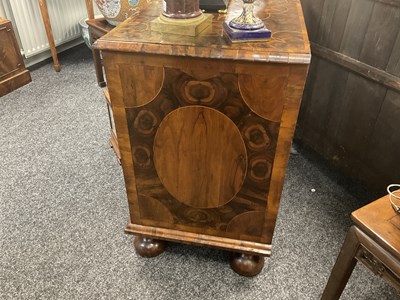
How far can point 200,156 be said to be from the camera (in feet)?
3.19

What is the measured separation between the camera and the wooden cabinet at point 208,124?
2.67ft

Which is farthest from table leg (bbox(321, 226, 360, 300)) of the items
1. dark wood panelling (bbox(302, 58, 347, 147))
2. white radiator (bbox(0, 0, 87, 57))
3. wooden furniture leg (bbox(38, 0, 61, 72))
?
white radiator (bbox(0, 0, 87, 57))

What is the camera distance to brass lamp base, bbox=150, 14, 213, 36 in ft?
2.82

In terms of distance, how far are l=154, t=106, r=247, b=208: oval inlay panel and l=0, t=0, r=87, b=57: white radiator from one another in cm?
188

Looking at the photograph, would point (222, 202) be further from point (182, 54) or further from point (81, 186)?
point (81, 186)

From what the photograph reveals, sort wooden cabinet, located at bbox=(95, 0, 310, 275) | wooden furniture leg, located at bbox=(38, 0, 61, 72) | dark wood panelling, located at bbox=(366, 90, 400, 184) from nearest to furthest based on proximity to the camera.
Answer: wooden cabinet, located at bbox=(95, 0, 310, 275) → dark wood panelling, located at bbox=(366, 90, 400, 184) → wooden furniture leg, located at bbox=(38, 0, 61, 72)

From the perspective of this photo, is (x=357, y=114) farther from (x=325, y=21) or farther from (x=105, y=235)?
(x=105, y=235)

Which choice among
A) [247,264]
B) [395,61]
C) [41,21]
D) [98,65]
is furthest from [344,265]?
[41,21]

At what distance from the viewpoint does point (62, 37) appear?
267 centimetres

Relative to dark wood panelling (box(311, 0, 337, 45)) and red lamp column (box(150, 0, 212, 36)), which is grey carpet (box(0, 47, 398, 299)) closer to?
dark wood panelling (box(311, 0, 337, 45))

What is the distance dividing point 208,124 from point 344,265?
46 cm

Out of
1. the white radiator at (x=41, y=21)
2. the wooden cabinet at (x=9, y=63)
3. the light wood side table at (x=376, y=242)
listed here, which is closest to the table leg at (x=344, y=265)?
the light wood side table at (x=376, y=242)

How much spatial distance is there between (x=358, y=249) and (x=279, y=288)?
0.48m

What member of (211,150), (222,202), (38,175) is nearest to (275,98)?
(211,150)
